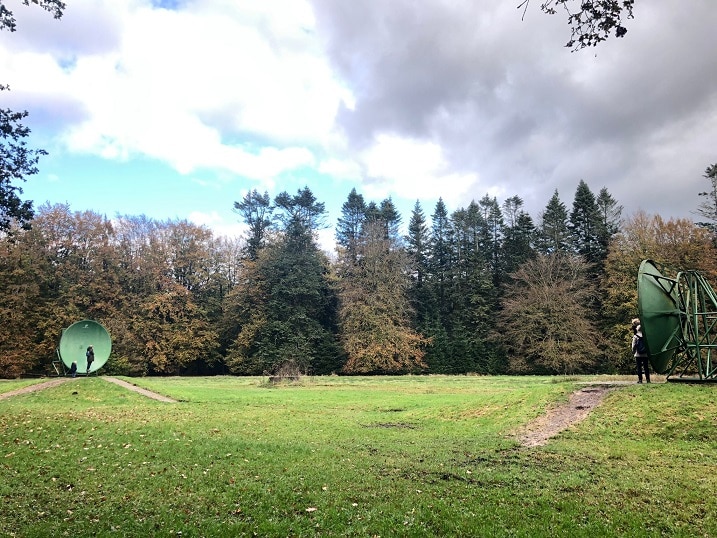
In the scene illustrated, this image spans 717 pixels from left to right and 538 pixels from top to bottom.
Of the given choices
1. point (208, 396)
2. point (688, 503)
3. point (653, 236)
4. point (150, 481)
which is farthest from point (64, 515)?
point (653, 236)

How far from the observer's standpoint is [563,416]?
53.2ft

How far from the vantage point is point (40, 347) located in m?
52.5

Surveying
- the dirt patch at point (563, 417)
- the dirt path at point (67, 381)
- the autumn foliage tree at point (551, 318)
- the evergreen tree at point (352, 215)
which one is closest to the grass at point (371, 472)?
the dirt patch at point (563, 417)

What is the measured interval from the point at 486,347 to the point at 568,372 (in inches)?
458

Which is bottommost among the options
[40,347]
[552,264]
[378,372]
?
[378,372]

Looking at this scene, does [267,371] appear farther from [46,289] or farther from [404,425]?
[404,425]

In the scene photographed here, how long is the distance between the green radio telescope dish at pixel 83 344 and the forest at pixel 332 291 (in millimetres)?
22019

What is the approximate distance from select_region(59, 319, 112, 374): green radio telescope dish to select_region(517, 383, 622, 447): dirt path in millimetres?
30752

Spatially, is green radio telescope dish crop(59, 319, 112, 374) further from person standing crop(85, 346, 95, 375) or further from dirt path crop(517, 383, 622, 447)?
dirt path crop(517, 383, 622, 447)

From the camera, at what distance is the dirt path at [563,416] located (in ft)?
48.4

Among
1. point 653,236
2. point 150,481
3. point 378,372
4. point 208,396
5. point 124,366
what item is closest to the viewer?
point 150,481

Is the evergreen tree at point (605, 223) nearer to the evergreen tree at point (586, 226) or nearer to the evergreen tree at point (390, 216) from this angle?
the evergreen tree at point (586, 226)

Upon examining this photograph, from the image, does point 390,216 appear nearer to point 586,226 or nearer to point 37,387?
point 586,226

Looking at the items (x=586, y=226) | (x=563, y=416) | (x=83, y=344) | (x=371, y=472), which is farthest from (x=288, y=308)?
(x=371, y=472)
